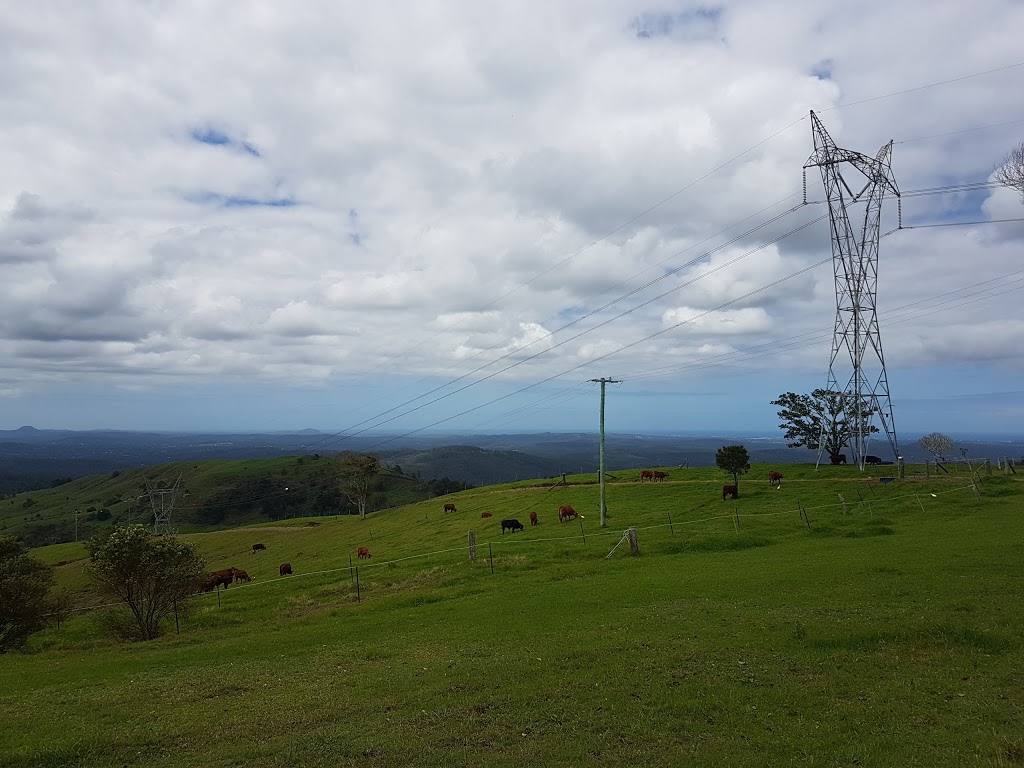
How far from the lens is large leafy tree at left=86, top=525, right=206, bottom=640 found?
27.3m

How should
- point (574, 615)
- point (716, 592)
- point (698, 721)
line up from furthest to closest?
1. point (716, 592)
2. point (574, 615)
3. point (698, 721)

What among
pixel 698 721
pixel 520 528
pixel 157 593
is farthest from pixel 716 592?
pixel 520 528

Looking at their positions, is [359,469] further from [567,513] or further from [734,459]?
[734,459]

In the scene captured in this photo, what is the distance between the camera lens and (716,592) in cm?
2197

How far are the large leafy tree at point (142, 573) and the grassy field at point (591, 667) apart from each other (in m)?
1.96

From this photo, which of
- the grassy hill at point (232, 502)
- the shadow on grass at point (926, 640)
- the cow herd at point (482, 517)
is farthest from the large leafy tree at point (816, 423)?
the grassy hill at point (232, 502)

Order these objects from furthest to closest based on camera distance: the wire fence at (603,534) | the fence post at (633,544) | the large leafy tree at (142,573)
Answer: the wire fence at (603,534)
the fence post at (633,544)
the large leafy tree at (142,573)

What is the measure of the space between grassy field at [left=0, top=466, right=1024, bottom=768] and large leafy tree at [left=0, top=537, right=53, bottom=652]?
1325mm

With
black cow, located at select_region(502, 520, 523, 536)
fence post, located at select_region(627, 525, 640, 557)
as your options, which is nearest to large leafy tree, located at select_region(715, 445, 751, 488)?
black cow, located at select_region(502, 520, 523, 536)

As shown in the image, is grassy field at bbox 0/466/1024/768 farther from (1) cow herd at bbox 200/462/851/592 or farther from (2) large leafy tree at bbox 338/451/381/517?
(2) large leafy tree at bbox 338/451/381/517

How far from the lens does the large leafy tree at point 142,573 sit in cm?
2728

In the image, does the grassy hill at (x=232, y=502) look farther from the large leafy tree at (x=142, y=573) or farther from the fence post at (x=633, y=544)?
the fence post at (x=633, y=544)

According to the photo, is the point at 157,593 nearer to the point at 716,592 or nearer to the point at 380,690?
the point at 380,690

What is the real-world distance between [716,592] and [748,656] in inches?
322
